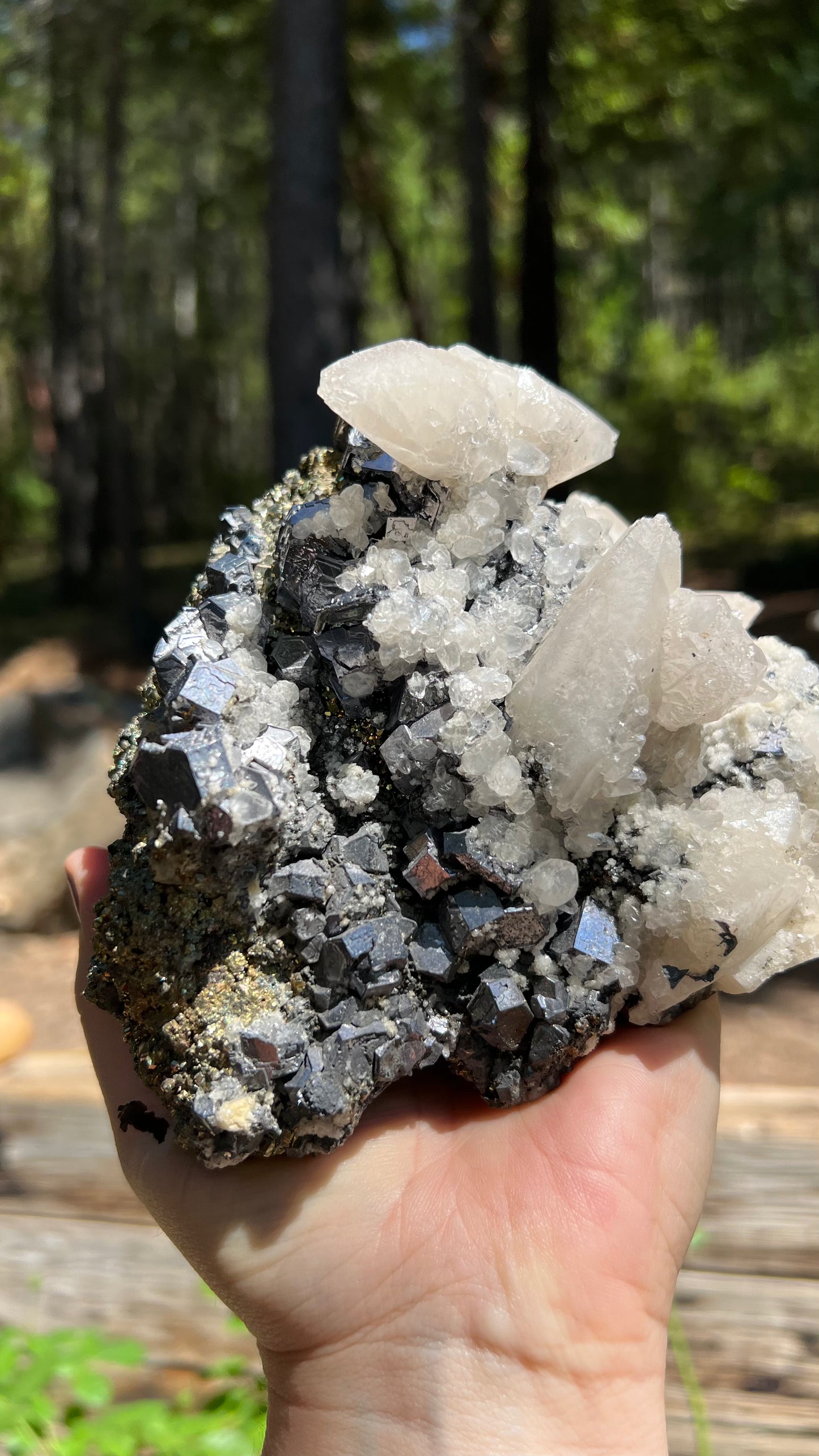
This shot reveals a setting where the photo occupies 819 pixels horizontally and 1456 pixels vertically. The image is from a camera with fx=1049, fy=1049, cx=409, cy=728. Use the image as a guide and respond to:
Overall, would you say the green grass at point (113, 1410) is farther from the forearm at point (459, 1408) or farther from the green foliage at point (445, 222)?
the green foliage at point (445, 222)

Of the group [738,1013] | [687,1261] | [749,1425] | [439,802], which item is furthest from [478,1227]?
[738,1013]

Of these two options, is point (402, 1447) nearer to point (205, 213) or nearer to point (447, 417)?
point (447, 417)

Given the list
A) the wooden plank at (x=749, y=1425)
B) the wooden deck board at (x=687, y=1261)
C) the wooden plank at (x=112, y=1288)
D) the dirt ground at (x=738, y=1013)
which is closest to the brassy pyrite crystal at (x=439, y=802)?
the wooden deck board at (x=687, y=1261)

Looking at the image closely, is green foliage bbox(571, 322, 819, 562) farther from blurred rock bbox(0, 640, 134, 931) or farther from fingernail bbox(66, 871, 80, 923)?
fingernail bbox(66, 871, 80, 923)

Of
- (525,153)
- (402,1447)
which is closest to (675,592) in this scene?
(402,1447)

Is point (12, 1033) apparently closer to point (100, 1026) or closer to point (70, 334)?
point (100, 1026)
